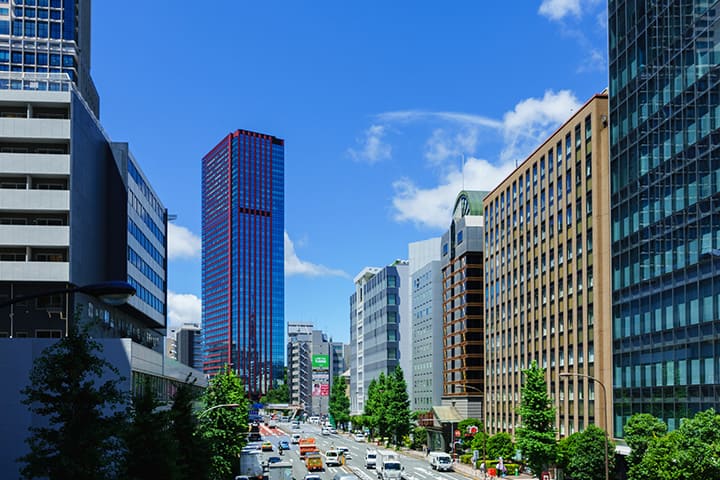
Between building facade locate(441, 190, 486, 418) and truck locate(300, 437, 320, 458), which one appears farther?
building facade locate(441, 190, 486, 418)

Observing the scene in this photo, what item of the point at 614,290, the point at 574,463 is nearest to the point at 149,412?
the point at 574,463

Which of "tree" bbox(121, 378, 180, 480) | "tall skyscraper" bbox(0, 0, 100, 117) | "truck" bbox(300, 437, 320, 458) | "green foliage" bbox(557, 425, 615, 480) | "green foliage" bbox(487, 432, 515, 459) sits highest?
"tall skyscraper" bbox(0, 0, 100, 117)

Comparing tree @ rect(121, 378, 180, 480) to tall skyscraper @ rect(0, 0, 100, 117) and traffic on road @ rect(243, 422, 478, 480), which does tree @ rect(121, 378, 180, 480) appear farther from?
tall skyscraper @ rect(0, 0, 100, 117)

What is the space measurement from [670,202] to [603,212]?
14446 millimetres

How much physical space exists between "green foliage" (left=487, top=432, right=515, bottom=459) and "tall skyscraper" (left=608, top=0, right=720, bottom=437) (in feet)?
89.4

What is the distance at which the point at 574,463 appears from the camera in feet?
206

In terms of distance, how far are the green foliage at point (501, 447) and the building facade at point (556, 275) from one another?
405 cm

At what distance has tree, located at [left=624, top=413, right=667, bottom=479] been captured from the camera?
51.6 meters

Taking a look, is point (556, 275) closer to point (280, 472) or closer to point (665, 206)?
point (665, 206)

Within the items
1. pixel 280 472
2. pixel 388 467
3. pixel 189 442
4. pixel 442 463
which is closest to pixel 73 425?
pixel 189 442

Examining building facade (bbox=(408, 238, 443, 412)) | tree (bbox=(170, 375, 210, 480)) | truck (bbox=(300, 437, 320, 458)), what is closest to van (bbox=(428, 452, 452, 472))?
truck (bbox=(300, 437, 320, 458))

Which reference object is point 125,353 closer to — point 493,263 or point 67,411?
point 67,411

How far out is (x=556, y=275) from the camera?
84312 mm

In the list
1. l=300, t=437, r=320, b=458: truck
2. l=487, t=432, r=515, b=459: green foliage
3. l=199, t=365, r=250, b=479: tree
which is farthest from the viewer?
l=300, t=437, r=320, b=458: truck
